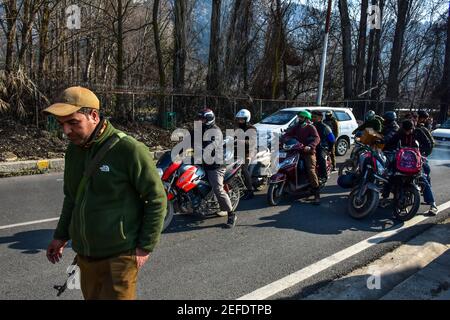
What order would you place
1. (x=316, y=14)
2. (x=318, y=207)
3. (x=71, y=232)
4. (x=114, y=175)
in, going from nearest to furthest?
(x=114, y=175)
(x=71, y=232)
(x=318, y=207)
(x=316, y=14)

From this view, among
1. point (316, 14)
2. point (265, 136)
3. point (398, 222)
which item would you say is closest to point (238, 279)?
point (398, 222)

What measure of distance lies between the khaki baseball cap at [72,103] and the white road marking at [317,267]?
243 cm

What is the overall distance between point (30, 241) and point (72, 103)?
353 cm

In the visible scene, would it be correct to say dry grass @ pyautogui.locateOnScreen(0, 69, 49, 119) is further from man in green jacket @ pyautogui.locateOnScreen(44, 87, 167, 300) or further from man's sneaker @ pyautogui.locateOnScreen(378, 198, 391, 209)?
man in green jacket @ pyautogui.locateOnScreen(44, 87, 167, 300)

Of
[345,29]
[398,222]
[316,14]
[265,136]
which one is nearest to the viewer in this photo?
[398,222]

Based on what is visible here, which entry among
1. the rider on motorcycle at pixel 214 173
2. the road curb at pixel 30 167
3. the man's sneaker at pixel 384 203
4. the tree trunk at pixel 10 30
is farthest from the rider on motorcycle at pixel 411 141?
the tree trunk at pixel 10 30

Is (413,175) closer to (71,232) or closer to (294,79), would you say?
(71,232)

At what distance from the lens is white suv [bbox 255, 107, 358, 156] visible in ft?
42.1

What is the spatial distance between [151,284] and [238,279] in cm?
92

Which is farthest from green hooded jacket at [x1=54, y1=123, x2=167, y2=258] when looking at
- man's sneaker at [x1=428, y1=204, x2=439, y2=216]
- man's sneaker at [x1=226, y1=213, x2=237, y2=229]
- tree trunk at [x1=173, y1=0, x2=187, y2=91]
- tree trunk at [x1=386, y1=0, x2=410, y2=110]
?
tree trunk at [x1=386, y1=0, x2=410, y2=110]

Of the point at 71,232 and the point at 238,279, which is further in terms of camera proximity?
the point at 238,279

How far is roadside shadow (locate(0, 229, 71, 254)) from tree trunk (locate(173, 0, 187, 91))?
37.7 ft

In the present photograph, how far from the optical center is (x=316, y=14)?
2502cm

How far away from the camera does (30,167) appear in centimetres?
1001
